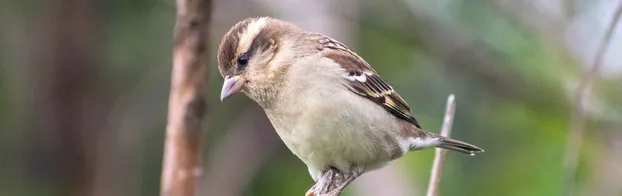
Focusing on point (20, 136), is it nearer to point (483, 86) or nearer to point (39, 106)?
point (39, 106)

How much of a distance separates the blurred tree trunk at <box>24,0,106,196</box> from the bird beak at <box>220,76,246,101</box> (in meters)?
1.96

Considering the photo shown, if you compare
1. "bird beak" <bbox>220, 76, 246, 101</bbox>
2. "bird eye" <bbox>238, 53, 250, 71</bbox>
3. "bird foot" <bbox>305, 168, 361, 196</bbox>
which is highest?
"bird eye" <bbox>238, 53, 250, 71</bbox>

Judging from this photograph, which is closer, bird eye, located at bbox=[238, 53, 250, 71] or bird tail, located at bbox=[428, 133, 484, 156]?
bird eye, located at bbox=[238, 53, 250, 71]

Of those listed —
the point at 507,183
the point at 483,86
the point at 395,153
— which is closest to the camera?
the point at 395,153

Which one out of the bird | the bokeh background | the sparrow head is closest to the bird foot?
the bird

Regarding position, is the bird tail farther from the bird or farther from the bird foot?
the bird foot

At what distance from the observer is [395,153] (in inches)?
113

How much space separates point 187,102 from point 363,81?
911 millimetres

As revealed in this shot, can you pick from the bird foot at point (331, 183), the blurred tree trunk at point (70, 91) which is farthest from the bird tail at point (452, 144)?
the blurred tree trunk at point (70, 91)

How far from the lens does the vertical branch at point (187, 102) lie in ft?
6.93

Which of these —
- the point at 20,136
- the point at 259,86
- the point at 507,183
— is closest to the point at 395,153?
the point at 259,86

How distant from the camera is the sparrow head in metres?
2.63

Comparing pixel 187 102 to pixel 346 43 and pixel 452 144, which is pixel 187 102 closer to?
pixel 452 144

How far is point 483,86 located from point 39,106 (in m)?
2.40
